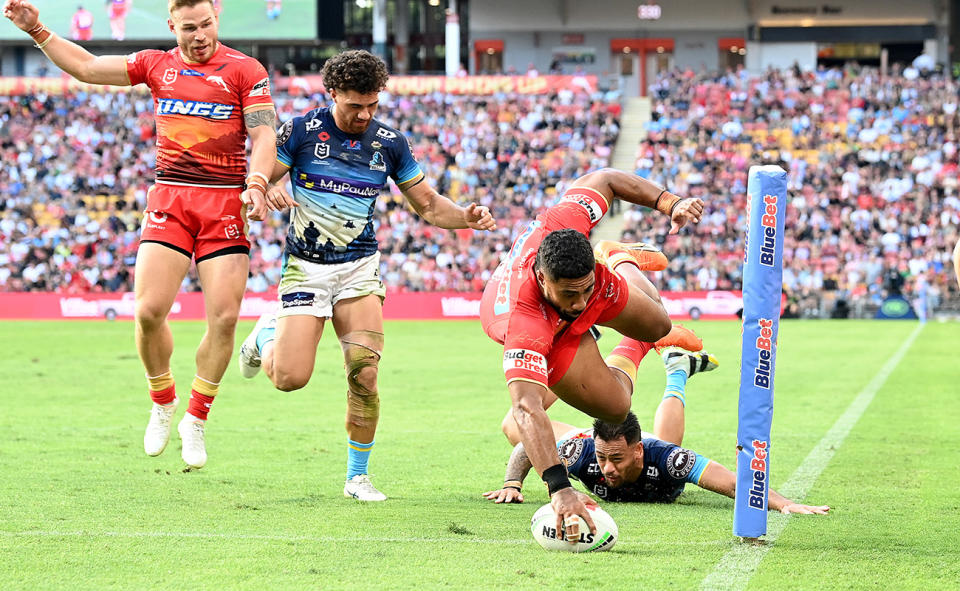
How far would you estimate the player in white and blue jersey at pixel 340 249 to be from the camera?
24.2ft

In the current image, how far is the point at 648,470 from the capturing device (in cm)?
709

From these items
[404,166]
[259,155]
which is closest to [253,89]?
[259,155]

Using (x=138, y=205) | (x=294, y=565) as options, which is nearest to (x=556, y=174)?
(x=138, y=205)

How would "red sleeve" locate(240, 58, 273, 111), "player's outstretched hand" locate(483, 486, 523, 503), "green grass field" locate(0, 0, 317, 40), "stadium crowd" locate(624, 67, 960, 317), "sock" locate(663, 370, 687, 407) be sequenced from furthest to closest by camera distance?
"green grass field" locate(0, 0, 317, 40)
"stadium crowd" locate(624, 67, 960, 317)
"sock" locate(663, 370, 687, 407)
"red sleeve" locate(240, 58, 273, 111)
"player's outstretched hand" locate(483, 486, 523, 503)

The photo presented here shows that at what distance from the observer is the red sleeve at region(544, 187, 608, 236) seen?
703 centimetres

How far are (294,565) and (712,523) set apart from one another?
2.35 meters

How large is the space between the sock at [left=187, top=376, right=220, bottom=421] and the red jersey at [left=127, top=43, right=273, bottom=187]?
1.24m

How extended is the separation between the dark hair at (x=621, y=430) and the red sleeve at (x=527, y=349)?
1.22m

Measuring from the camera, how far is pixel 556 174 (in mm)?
35438

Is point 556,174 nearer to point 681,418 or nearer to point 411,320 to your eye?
point 411,320

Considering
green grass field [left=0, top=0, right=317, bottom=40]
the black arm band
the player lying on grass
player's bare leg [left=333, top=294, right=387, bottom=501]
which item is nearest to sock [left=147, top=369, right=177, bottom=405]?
player's bare leg [left=333, top=294, right=387, bottom=501]

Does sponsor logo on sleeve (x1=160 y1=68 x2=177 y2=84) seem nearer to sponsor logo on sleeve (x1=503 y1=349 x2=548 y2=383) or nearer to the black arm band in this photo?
sponsor logo on sleeve (x1=503 y1=349 x2=548 y2=383)

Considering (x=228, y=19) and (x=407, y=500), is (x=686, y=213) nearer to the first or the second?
(x=407, y=500)

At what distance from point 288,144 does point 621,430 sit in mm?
2675
